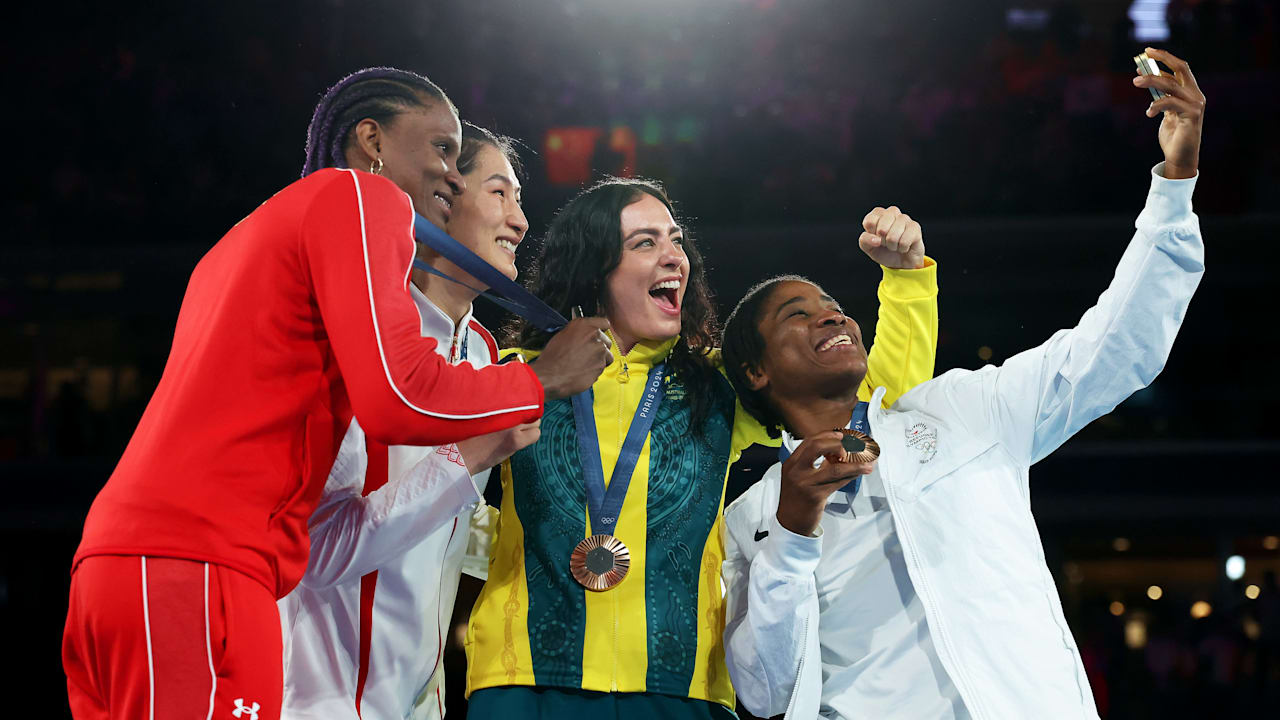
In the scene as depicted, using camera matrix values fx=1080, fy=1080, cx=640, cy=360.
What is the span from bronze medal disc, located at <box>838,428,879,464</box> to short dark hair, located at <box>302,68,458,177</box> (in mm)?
1044

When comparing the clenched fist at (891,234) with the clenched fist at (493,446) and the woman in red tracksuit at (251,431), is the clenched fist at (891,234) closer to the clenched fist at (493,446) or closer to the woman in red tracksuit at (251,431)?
the clenched fist at (493,446)

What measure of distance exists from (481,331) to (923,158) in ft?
16.8

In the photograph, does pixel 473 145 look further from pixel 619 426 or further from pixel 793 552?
pixel 793 552

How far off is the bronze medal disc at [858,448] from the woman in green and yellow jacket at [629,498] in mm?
467

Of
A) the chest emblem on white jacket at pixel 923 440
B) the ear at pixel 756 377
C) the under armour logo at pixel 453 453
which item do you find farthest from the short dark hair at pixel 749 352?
the under armour logo at pixel 453 453

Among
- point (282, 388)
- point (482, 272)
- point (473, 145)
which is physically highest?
point (473, 145)

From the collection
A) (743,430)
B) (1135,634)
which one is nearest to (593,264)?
(743,430)

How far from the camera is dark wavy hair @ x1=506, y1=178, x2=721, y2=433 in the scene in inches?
109

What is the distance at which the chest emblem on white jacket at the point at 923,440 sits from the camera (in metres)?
2.40

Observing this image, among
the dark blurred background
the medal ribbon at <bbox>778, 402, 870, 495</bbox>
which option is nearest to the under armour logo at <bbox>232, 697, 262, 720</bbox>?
the medal ribbon at <bbox>778, 402, 870, 495</bbox>

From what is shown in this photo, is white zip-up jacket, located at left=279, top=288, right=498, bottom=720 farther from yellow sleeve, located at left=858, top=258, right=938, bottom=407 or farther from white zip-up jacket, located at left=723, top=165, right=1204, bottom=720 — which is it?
yellow sleeve, located at left=858, top=258, right=938, bottom=407

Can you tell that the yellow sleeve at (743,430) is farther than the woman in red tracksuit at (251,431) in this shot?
Yes

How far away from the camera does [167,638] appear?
156 cm

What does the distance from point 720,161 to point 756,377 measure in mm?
4723
